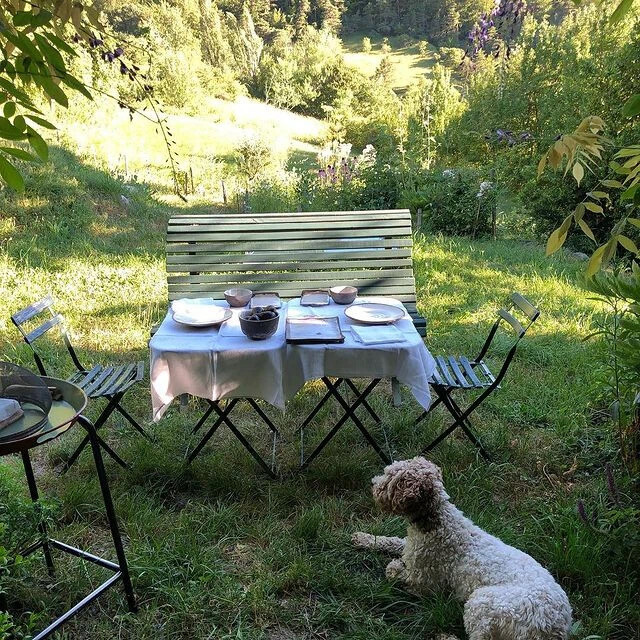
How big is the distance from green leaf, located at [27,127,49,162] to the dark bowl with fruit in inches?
66.3

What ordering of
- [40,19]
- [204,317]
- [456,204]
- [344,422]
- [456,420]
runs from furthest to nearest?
[456,204]
[456,420]
[344,422]
[204,317]
[40,19]

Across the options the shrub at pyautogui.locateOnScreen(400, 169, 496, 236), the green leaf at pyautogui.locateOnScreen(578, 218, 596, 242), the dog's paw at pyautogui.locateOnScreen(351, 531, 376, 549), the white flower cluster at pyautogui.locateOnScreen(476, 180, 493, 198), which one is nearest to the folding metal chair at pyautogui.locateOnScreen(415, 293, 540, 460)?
the dog's paw at pyautogui.locateOnScreen(351, 531, 376, 549)

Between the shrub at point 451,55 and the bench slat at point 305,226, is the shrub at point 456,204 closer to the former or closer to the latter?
the bench slat at point 305,226

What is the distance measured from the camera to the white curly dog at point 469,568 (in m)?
2.00

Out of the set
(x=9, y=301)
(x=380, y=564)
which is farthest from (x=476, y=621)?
(x=9, y=301)

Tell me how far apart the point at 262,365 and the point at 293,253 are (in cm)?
171

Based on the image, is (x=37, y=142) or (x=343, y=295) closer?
(x=37, y=142)

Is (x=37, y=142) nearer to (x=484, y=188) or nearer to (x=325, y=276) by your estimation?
(x=325, y=276)

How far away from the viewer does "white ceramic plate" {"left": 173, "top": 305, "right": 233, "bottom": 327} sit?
314 cm

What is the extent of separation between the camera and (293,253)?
448 centimetres

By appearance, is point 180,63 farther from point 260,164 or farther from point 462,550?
point 462,550

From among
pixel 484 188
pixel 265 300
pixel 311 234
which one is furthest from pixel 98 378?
pixel 484 188

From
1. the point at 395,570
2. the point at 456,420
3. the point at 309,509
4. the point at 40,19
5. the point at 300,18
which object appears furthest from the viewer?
the point at 300,18

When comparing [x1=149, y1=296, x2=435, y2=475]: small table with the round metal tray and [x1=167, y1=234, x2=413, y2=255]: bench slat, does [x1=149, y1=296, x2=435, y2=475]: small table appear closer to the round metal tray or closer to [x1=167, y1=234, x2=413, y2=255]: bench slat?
the round metal tray
